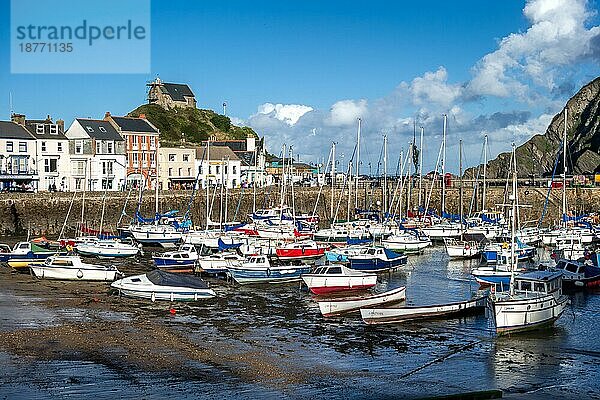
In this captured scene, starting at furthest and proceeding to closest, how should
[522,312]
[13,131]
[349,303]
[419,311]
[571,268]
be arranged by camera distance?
[13,131]
[571,268]
[349,303]
[419,311]
[522,312]

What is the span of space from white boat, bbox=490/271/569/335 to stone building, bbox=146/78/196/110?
115 metres

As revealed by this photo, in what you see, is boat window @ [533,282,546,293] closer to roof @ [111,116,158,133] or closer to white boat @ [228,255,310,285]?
white boat @ [228,255,310,285]

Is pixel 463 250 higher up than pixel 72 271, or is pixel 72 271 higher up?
pixel 463 250

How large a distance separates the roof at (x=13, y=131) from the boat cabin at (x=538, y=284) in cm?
5784

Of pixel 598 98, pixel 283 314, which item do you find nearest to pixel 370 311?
pixel 283 314

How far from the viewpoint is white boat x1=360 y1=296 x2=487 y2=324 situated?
104 feet

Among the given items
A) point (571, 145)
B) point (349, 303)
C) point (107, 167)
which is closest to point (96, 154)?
point (107, 167)

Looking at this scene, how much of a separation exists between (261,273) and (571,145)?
14590 cm

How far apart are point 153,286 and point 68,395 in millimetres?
14758

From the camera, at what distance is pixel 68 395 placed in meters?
21.8

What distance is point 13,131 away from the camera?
255ft

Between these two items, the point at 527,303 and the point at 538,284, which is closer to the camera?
the point at 527,303

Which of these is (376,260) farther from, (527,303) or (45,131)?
(45,131)

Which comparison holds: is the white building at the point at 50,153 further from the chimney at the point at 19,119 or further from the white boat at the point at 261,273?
the white boat at the point at 261,273
